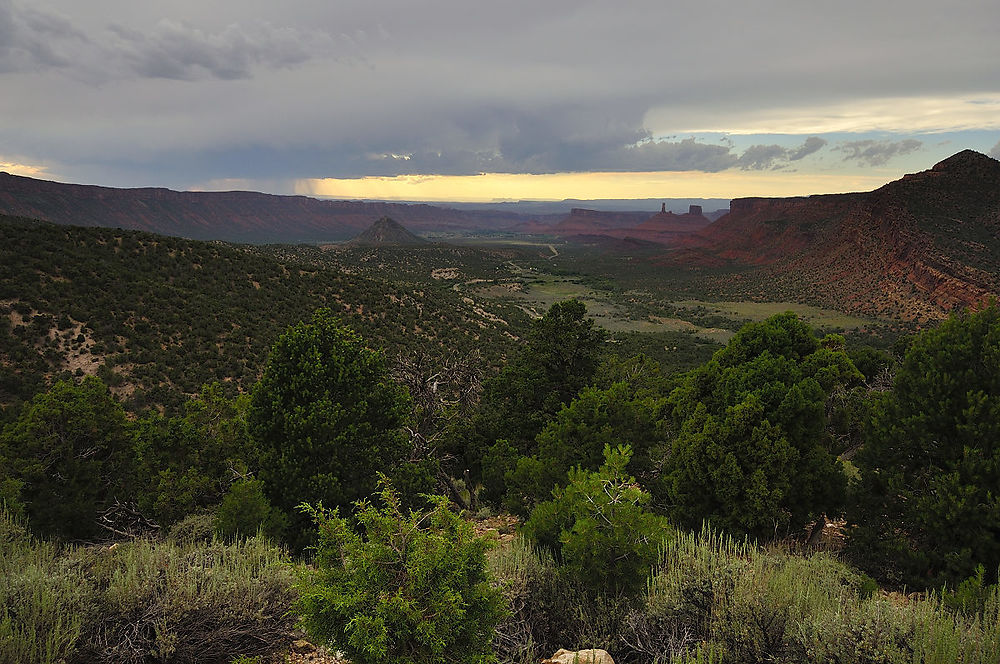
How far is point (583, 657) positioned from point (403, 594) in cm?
194

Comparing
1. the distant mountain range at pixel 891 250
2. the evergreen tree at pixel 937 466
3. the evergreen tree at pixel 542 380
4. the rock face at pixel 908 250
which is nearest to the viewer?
the evergreen tree at pixel 937 466

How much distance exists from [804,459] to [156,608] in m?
9.46

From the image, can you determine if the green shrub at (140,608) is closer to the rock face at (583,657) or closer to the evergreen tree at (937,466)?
the rock face at (583,657)

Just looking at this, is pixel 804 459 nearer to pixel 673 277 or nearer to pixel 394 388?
pixel 394 388

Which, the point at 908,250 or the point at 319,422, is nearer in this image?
the point at 319,422

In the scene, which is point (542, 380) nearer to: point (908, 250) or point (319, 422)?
point (319, 422)

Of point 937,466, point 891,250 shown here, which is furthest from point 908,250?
point 937,466

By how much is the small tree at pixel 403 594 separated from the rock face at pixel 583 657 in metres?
0.81

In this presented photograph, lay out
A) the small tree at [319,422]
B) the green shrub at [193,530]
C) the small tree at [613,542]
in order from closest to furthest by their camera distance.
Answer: the small tree at [613,542]
the green shrub at [193,530]
the small tree at [319,422]

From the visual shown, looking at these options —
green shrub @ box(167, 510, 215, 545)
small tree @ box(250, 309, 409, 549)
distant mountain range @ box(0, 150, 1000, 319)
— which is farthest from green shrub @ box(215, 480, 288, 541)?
distant mountain range @ box(0, 150, 1000, 319)

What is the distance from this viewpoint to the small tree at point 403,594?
397 centimetres

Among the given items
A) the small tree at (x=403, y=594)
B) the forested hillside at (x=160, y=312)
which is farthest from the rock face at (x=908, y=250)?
the small tree at (x=403, y=594)

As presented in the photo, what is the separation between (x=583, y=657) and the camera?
473 centimetres

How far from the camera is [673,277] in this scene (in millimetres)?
123250
